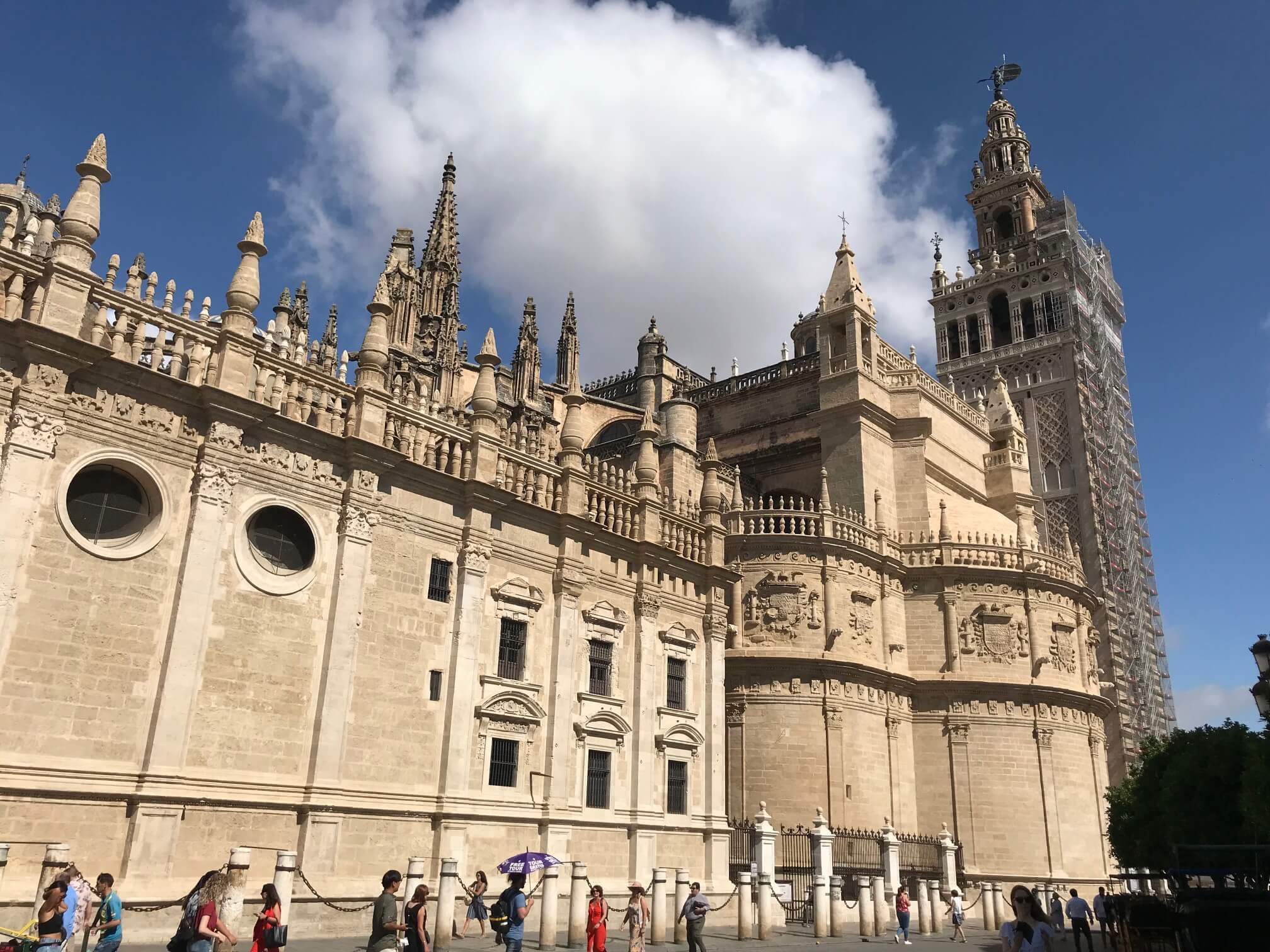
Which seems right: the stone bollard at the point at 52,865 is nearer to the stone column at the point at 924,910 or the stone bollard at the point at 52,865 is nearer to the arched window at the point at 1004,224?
the stone column at the point at 924,910

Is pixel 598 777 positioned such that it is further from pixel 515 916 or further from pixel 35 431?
pixel 35 431

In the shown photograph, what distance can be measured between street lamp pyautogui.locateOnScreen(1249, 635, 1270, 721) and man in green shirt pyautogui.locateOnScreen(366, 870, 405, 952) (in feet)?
37.1

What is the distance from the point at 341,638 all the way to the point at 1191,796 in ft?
68.0

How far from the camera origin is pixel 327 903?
14.9 meters

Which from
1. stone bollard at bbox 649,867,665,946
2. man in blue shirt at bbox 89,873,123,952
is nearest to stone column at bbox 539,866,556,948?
stone bollard at bbox 649,867,665,946

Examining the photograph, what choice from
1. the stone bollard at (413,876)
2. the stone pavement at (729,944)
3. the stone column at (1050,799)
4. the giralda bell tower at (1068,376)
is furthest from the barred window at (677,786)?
the giralda bell tower at (1068,376)

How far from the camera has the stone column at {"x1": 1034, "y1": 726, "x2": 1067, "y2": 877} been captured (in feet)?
103

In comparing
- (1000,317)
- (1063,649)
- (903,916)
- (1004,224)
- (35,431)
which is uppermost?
(1004,224)

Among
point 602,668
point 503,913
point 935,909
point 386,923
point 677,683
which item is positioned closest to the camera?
point 386,923

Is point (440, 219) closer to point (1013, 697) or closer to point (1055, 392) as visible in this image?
point (1013, 697)

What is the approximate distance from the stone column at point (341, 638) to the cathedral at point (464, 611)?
0.06 m

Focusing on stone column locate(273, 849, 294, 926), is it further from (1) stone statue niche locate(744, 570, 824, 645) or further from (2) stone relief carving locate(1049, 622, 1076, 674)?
(2) stone relief carving locate(1049, 622, 1076, 674)

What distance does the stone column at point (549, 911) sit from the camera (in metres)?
16.4

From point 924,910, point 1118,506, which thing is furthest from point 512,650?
point 1118,506
